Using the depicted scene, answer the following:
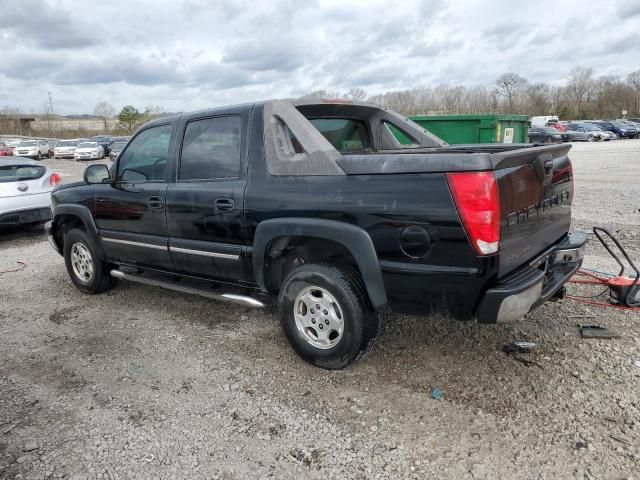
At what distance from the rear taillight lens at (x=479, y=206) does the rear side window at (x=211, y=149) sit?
172 centimetres

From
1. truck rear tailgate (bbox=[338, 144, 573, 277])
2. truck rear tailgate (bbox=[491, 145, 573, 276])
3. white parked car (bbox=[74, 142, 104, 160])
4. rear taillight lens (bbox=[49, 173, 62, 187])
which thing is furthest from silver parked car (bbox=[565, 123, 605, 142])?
truck rear tailgate (bbox=[338, 144, 573, 277])

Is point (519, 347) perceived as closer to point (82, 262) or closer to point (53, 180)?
point (82, 262)

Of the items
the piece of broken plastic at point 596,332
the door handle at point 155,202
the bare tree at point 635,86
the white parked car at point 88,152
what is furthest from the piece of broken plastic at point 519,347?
the bare tree at point 635,86

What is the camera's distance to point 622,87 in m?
75.6

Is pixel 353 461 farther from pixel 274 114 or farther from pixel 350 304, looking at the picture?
pixel 274 114

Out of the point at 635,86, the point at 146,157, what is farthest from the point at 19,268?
the point at 635,86

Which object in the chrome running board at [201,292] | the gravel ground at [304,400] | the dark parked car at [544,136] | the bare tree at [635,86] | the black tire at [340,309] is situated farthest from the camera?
the bare tree at [635,86]

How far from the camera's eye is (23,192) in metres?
8.20

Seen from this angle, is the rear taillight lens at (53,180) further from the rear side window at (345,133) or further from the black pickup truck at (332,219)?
the rear side window at (345,133)

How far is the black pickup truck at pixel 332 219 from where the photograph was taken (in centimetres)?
281

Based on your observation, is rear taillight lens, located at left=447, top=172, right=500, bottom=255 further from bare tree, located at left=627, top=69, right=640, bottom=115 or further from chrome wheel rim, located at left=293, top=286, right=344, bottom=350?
bare tree, located at left=627, top=69, right=640, bottom=115

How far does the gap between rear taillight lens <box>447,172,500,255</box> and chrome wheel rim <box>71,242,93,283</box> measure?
4.00 metres

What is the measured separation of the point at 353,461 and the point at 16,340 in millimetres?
3236

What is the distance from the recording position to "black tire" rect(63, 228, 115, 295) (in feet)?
16.9
